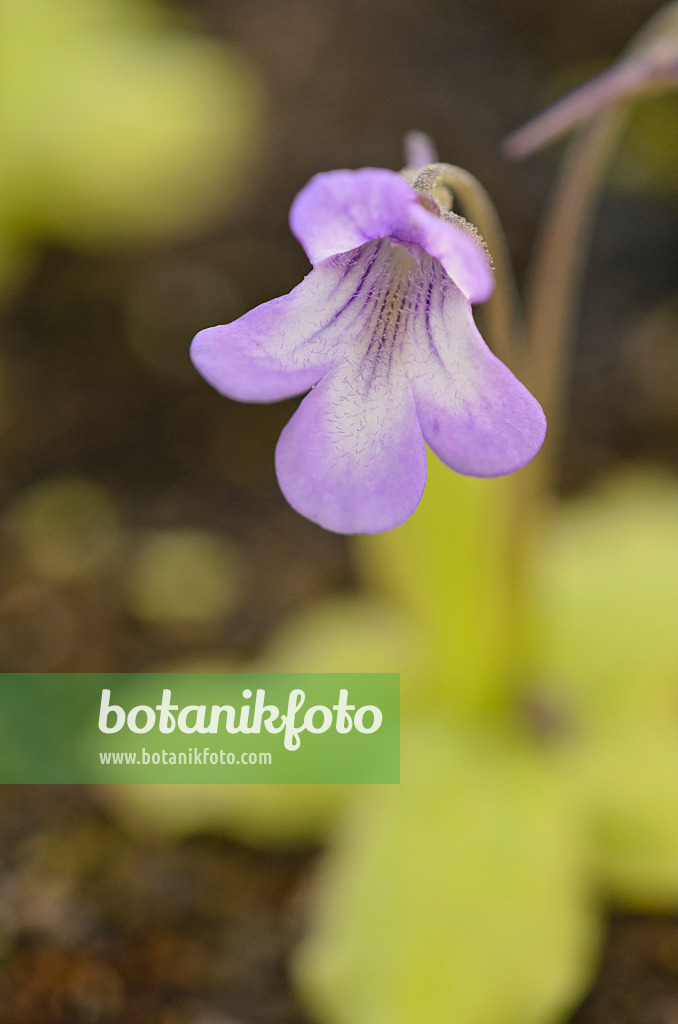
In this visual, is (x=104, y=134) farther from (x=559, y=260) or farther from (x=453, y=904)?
(x=453, y=904)

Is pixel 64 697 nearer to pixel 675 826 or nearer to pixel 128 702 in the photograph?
pixel 128 702

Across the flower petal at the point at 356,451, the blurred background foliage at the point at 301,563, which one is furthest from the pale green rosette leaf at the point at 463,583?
the flower petal at the point at 356,451

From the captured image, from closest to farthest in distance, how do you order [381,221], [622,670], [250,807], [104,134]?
1. [381,221]
2. [250,807]
3. [622,670]
4. [104,134]

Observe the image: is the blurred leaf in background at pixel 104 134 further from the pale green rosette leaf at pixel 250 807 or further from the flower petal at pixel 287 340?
the flower petal at pixel 287 340

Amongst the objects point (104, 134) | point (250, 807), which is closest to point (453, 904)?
point (250, 807)

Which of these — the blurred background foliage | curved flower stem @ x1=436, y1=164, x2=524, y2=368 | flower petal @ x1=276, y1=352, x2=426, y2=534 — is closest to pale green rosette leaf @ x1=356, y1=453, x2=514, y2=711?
the blurred background foliage

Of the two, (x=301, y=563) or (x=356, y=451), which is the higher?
(x=301, y=563)

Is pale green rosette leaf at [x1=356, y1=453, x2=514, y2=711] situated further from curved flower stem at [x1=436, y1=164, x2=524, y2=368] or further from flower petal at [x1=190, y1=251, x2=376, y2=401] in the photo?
flower petal at [x1=190, y1=251, x2=376, y2=401]
